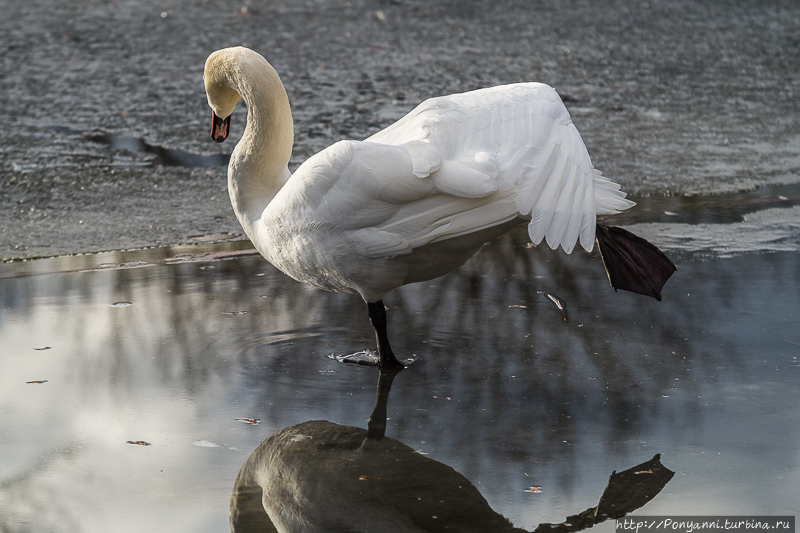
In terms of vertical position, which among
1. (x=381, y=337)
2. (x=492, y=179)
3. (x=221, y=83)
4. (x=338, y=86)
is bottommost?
(x=381, y=337)

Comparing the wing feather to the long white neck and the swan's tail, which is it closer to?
the swan's tail

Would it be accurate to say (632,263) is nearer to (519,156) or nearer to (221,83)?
(519,156)

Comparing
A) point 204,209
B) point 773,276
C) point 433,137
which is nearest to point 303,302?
point 433,137

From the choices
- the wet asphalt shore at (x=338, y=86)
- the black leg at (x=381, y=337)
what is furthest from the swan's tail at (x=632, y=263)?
the wet asphalt shore at (x=338, y=86)

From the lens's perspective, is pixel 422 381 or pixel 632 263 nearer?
pixel 422 381

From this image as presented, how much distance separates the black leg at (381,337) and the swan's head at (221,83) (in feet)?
4.07

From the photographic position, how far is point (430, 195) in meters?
3.32

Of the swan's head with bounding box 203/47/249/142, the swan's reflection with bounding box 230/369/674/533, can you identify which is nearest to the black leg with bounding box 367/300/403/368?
the swan's reflection with bounding box 230/369/674/533

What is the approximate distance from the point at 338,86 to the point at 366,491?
649cm

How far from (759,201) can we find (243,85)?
12.2 feet

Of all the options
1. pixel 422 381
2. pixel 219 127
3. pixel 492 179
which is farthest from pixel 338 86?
pixel 492 179

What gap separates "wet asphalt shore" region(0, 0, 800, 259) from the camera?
618cm

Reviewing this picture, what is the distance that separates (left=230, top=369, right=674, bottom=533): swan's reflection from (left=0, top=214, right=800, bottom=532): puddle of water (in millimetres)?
57

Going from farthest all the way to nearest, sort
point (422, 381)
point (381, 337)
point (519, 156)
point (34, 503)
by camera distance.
Result: 1. point (381, 337)
2. point (422, 381)
3. point (519, 156)
4. point (34, 503)
